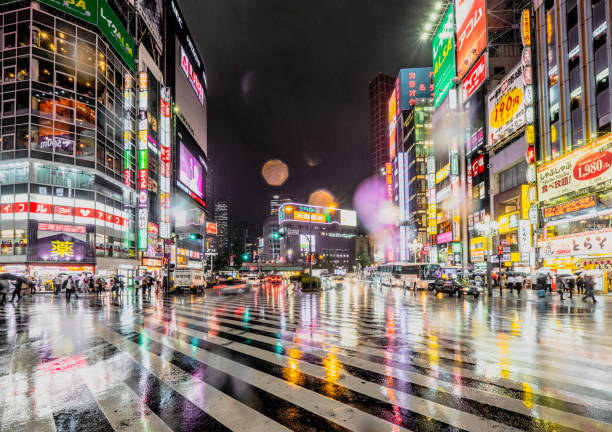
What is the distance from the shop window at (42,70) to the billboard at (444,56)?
190ft

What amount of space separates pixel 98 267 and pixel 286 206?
50.7 meters

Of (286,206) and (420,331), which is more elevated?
(286,206)

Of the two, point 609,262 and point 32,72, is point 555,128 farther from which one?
point 32,72

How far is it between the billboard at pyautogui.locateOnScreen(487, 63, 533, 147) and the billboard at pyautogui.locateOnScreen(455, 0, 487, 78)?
10.1 metres

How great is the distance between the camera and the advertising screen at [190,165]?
242 ft

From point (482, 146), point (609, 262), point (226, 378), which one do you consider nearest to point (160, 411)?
point (226, 378)

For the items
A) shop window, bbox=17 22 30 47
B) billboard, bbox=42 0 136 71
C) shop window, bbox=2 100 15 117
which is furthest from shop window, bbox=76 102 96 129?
billboard, bbox=42 0 136 71

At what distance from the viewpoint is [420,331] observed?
36.6 ft

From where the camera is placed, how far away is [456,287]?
27.3 m

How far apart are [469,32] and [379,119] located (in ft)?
438

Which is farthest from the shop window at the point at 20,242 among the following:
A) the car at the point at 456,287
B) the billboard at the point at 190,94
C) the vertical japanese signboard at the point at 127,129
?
the billboard at the point at 190,94

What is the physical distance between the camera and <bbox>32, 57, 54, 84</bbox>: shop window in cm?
3888

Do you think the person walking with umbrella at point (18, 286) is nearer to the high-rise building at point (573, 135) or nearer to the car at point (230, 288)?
the car at point (230, 288)

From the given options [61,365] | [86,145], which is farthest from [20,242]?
[61,365]
